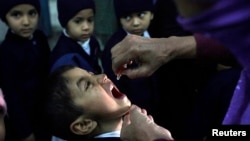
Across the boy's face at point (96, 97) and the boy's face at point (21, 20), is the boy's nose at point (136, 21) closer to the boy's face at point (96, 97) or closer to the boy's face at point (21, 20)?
the boy's face at point (21, 20)

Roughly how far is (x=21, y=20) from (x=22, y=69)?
33 centimetres

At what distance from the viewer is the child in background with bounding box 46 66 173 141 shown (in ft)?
7.70

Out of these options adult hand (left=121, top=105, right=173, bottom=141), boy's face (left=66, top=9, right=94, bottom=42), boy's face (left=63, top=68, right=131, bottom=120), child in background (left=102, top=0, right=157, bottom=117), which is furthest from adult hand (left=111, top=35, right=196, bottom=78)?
boy's face (left=66, top=9, right=94, bottom=42)

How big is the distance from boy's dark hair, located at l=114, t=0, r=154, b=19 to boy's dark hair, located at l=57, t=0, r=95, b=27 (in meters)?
0.20

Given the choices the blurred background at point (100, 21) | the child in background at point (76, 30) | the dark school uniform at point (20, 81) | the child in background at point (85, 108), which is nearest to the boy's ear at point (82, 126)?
the child in background at point (85, 108)

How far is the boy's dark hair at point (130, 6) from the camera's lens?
3.41 metres

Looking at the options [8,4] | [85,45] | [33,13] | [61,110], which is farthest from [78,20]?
[61,110]

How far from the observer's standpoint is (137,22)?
344cm

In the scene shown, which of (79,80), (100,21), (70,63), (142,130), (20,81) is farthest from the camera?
(100,21)

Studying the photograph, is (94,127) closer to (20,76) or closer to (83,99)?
(83,99)

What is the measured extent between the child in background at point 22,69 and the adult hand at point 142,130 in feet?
4.70

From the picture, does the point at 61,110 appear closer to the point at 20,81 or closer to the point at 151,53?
the point at 151,53

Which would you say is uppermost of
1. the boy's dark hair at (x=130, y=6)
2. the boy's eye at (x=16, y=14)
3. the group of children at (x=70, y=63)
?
the boy's eye at (x=16, y=14)

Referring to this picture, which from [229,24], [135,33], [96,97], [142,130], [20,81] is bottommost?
[20,81]
